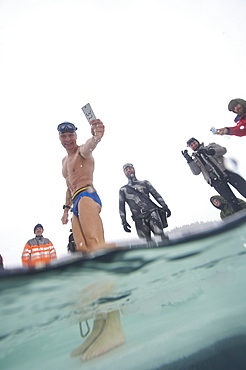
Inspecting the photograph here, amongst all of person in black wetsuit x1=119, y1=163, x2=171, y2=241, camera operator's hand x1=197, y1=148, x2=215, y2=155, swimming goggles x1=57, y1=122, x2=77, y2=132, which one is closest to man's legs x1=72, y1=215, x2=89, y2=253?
swimming goggles x1=57, y1=122, x2=77, y2=132

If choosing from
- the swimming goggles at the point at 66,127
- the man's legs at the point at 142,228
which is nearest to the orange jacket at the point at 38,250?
the man's legs at the point at 142,228

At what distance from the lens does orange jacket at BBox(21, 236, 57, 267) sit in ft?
17.4

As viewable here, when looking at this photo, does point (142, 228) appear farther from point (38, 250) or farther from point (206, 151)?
point (38, 250)

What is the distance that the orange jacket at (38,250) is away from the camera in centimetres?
529

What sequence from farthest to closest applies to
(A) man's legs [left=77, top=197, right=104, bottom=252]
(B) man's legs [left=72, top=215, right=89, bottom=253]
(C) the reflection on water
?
(C) the reflection on water → (B) man's legs [left=72, top=215, right=89, bottom=253] → (A) man's legs [left=77, top=197, right=104, bottom=252]

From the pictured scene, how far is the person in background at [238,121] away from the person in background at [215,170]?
0.54m

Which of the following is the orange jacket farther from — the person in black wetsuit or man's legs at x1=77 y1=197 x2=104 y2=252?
man's legs at x1=77 y1=197 x2=104 y2=252

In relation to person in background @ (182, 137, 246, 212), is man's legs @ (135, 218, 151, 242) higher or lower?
lower

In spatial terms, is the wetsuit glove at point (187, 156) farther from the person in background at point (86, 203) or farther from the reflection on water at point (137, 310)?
the person in background at point (86, 203)

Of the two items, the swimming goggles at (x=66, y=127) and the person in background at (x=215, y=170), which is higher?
the swimming goggles at (x=66, y=127)

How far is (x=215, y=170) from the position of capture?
14.8 feet

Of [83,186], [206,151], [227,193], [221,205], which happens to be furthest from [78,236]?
[221,205]

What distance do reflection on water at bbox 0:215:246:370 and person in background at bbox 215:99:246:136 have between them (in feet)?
6.97

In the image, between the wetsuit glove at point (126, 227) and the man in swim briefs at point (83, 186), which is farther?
the wetsuit glove at point (126, 227)
